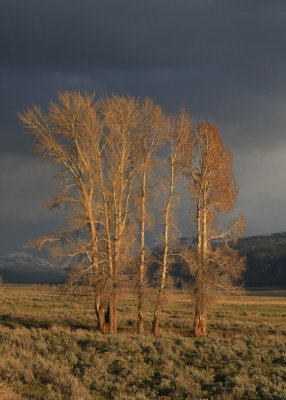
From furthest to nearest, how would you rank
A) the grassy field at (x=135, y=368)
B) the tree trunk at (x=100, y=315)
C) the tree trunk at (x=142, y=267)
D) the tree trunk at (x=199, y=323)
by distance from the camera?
1. the tree trunk at (x=100, y=315)
2. the tree trunk at (x=199, y=323)
3. the tree trunk at (x=142, y=267)
4. the grassy field at (x=135, y=368)

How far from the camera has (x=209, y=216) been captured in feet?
89.9

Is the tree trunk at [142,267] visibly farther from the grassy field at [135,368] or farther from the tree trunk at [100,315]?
the grassy field at [135,368]

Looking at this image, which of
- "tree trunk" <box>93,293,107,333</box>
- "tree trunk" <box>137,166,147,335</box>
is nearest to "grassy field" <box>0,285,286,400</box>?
"tree trunk" <box>137,166,147,335</box>

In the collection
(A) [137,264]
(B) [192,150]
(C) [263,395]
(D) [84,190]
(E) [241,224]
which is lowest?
(C) [263,395]

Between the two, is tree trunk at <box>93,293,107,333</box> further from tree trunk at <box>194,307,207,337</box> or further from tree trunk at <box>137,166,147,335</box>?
tree trunk at <box>194,307,207,337</box>

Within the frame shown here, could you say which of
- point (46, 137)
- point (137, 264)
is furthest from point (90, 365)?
point (46, 137)

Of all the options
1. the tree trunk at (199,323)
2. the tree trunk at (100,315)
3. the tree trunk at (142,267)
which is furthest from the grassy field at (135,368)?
the tree trunk at (100,315)

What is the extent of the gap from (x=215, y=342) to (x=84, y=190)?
10.5m

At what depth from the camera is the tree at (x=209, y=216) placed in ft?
85.9

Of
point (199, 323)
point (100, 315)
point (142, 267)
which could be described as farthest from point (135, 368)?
point (100, 315)

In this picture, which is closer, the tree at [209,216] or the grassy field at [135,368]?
the grassy field at [135,368]

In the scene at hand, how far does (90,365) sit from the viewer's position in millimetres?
15930

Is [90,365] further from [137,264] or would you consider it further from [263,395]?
[137,264]

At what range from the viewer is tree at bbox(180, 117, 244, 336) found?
85.9ft
